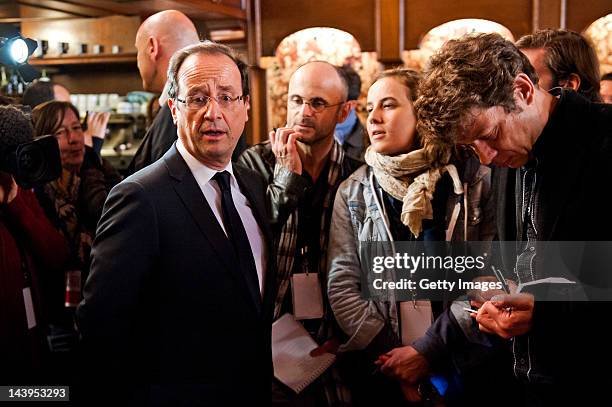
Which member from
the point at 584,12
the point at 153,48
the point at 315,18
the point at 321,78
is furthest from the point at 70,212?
the point at 584,12

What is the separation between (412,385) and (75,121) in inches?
67.4

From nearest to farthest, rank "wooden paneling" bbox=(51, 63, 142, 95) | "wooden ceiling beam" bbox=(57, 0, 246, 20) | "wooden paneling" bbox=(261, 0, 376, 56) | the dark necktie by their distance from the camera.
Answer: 1. the dark necktie
2. "wooden ceiling beam" bbox=(57, 0, 246, 20)
3. "wooden paneling" bbox=(261, 0, 376, 56)
4. "wooden paneling" bbox=(51, 63, 142, 95)

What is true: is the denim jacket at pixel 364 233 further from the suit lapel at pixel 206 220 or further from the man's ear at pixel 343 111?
the suit lapel at pixel 206 220

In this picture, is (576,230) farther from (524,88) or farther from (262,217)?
(262,217)

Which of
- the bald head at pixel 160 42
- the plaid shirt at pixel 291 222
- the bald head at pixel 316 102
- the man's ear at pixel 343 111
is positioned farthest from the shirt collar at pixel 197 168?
the bald head at pixel 160 42

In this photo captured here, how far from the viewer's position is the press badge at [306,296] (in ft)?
7.43

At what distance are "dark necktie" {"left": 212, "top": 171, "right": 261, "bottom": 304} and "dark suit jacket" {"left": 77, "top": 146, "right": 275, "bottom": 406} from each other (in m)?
0.03

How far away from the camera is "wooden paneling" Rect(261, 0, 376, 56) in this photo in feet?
14.2

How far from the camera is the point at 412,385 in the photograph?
2150mm

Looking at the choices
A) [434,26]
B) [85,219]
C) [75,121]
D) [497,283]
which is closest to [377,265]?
[497,283]

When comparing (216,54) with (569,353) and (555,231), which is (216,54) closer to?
(555,231)

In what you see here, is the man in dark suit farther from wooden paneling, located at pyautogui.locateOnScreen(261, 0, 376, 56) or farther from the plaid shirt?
wooden paneling, located at pyautogui.locateOnScreen(261, 0, 376, 56)

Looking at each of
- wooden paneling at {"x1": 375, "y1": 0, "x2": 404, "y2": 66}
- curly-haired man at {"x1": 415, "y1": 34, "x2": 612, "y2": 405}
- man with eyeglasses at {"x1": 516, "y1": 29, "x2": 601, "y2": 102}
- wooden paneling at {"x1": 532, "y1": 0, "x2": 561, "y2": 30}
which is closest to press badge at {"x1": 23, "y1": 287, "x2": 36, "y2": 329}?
curly-haired man at {"x1": 415, "y1": 34, "x2": 612, "y2": 405}

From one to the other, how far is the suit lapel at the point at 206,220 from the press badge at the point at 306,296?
0.65 m
